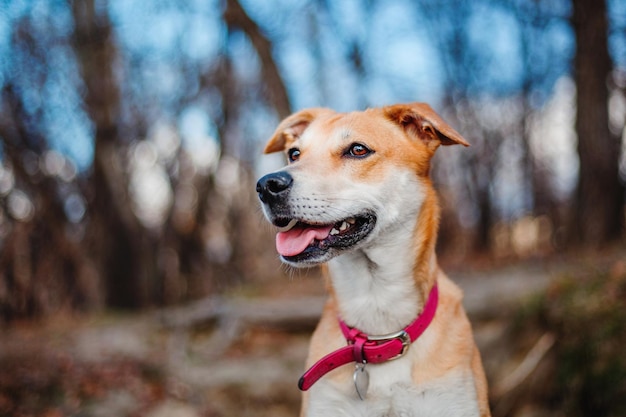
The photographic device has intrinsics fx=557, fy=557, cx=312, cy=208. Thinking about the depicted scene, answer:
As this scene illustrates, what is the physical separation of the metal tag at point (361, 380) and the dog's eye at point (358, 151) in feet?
3.56

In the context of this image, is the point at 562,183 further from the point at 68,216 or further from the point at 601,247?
the point at 68,216

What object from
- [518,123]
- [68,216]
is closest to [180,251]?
[68,216]

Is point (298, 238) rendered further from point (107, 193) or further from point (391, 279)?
Answer: point (107, 193)

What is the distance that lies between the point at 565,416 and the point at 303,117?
3.14 m

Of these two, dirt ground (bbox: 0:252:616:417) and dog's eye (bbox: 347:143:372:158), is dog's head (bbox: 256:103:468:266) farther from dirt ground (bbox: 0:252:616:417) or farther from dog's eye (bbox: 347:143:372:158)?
dirt ground (bbox: 0:252:616:417)

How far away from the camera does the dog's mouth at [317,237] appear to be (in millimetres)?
2668

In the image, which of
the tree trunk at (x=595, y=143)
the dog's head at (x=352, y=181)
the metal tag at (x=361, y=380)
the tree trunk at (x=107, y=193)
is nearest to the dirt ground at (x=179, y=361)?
the tree trunk at (x=595, y=143)

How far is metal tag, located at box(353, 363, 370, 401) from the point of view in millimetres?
2707

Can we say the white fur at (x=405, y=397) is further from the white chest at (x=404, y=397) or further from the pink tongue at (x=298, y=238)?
the pink tongue at (x=298, y=238)

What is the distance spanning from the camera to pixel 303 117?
12.3ft

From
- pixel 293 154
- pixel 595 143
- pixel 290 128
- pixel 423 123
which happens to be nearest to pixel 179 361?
pixel 290 128

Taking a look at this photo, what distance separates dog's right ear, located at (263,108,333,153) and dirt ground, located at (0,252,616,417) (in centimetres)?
286

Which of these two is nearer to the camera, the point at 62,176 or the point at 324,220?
the point at 324,220

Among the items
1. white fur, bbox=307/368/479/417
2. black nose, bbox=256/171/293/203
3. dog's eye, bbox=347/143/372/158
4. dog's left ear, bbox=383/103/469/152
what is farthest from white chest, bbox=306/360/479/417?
dog's left ear, bbox=383/103/469/152
